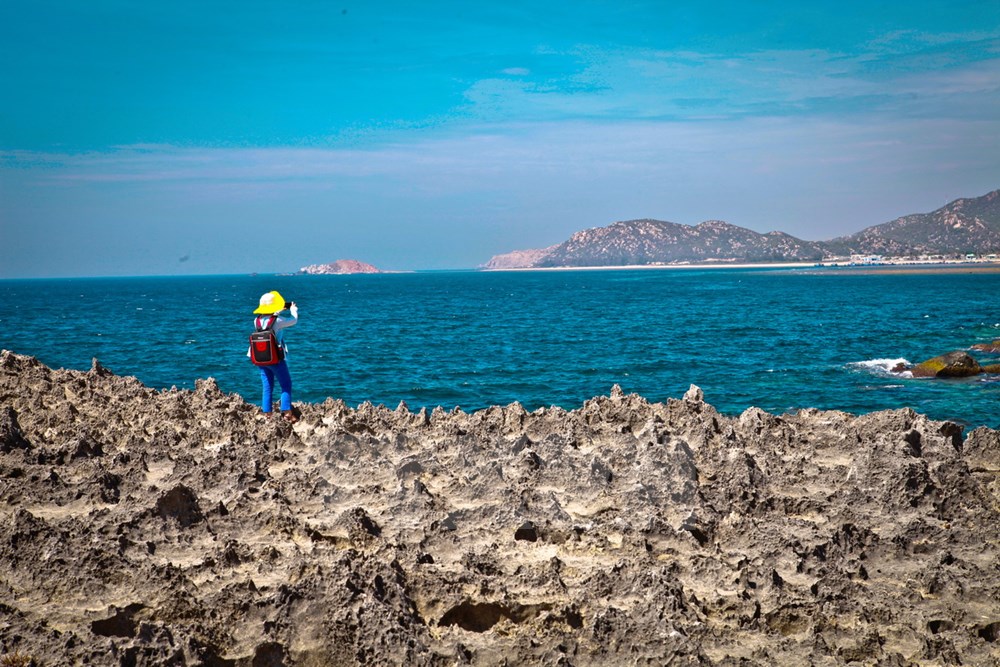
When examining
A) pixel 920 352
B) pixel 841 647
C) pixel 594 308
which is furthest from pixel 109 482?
pixel 594 308

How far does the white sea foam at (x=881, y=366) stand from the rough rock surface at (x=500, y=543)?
23.1m

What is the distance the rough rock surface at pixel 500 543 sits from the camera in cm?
608

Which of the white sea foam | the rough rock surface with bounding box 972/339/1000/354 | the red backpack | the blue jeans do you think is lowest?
the white sea foam

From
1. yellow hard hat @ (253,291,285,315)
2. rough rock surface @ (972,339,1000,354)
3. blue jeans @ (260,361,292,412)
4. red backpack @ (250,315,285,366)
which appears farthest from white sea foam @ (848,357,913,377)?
red backpack @ (250,315,285,366)

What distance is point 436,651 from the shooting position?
6.00m

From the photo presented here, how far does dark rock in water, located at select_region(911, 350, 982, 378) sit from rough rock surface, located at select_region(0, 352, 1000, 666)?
71.8 ft

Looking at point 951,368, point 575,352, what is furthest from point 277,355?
point 575,352

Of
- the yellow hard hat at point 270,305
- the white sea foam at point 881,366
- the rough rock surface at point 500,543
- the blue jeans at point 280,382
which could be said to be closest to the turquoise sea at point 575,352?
the white sea foam at point 881,366

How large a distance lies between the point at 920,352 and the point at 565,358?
54.1ft

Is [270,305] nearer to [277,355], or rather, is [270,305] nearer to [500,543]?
[277,355]

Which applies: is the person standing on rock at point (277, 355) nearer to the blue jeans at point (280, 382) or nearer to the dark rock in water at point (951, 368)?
the blue jeans at point (280, 382)

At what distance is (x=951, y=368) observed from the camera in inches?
1224

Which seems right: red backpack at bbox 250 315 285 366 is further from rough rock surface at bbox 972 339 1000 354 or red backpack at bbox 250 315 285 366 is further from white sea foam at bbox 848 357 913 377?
rough rock surface at bbox 972 339 1000 354

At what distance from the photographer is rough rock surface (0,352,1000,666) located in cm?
608
